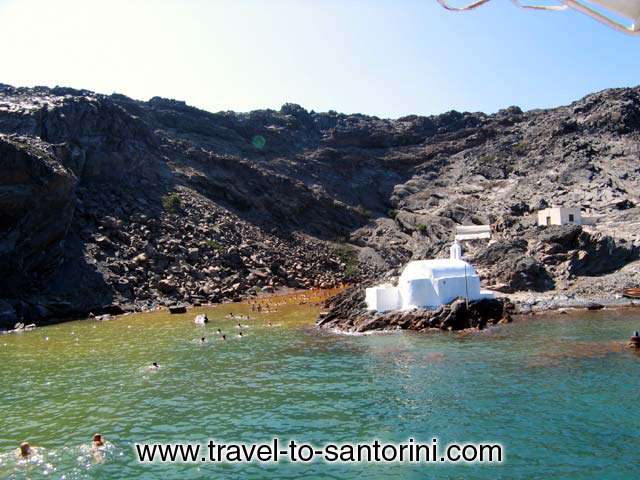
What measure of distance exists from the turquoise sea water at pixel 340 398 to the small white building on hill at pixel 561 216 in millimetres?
25139

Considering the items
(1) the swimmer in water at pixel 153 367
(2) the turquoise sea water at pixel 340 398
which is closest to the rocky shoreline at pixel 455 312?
(2) the turquoise sea water at pixel 340 398

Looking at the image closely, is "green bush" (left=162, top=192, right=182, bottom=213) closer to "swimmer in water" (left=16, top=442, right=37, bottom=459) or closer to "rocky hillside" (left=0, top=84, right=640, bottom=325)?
"rocky hillside" (left=0, top=84, right=640, bottom=325)

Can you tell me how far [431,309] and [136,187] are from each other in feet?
165

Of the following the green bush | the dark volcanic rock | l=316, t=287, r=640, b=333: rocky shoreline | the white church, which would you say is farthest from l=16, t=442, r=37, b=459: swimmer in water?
the green bush

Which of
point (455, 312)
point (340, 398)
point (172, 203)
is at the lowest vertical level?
point (340, 398)

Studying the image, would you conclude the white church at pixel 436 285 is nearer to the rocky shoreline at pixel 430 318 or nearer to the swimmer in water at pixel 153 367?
the rocky shoreline at pixel 430 318

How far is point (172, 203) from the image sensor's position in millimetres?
72500

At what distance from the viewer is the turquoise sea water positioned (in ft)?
49.7

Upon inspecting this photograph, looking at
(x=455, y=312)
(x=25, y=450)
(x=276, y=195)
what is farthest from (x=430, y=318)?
(x=276, y=195)

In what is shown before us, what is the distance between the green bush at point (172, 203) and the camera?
71938 millimetres

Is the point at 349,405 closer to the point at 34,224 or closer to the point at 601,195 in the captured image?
the point at 34,224

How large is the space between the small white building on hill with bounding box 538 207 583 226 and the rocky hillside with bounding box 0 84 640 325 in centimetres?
184

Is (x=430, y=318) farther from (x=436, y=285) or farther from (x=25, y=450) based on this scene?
(x=25, y=450)

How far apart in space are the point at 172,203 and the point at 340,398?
56.5 meters
